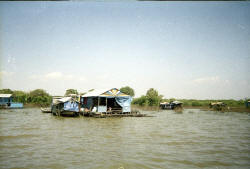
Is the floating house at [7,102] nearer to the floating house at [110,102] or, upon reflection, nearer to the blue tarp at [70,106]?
the blue tarp at [70,106]

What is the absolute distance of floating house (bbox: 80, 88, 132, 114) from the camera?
20.4 m

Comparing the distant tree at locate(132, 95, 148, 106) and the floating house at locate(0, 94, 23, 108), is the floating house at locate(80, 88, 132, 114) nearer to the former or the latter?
the floating house at locate(0, 94, 23, 108)

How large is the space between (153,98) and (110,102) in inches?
838

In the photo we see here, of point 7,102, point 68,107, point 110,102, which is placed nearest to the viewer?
point 68,107

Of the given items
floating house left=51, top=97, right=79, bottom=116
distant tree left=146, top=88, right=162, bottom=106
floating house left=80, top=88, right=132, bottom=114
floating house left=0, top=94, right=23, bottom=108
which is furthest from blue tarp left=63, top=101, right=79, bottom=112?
distant tree left=146, top=88, right=162, bottom=106

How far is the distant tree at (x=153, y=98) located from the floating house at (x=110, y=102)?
21.1 m

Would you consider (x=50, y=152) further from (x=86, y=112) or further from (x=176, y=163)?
(x=86, y=112)

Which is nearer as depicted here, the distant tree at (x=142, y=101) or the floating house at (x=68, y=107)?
the floating house at (x=68, y=107)

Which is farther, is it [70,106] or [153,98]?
[153,98]

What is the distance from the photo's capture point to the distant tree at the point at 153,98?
42.7 metres

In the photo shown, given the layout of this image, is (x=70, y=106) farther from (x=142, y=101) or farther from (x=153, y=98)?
(x=142, y=101)

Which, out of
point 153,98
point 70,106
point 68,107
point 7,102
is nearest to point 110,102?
point 70,106

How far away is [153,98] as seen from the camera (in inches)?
1679

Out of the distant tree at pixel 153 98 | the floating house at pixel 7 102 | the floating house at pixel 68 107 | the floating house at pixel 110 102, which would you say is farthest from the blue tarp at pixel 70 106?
the distant tree at pixel 153 98
